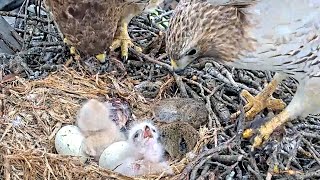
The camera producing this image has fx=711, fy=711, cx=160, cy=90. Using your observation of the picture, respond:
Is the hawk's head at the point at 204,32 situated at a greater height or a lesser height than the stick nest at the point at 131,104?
greater

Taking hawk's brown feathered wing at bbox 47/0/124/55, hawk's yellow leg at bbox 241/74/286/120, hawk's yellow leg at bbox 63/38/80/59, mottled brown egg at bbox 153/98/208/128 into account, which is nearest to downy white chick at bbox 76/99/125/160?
mottled brown egg at bbox 153/98/208/128

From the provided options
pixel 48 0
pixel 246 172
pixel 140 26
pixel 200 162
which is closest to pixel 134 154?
pixel 200 162

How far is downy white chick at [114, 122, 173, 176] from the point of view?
13.2 ft

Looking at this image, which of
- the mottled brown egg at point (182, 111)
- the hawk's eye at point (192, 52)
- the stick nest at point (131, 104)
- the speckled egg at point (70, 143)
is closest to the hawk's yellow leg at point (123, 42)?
the stick nest at point (131, 104)

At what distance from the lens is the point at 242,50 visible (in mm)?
3898

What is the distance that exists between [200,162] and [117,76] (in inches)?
45.9

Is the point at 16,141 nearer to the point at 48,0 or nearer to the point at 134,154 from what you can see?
→ the point at 134,154

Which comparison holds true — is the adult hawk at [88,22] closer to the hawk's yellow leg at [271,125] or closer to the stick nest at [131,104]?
the stick nest at [131,104]

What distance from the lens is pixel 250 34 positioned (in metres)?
3.87

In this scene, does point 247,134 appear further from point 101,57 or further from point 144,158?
point 101,57

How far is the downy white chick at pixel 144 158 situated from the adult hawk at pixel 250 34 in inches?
17.4

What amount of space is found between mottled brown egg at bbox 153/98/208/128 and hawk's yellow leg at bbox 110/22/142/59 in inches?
31.1

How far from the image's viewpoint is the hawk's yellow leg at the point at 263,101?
184 inches

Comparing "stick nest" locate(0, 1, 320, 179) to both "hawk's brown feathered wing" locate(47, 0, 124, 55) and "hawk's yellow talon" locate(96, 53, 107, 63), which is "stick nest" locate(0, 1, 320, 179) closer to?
"hawk's yellow talon" locate(96, 53, 107, 63)
